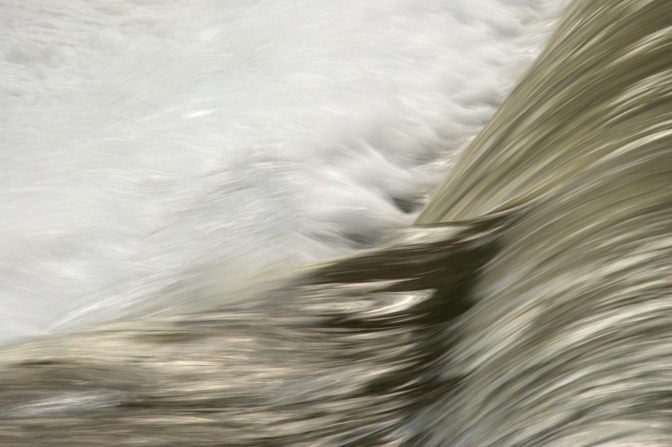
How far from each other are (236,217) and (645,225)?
3.43 feet

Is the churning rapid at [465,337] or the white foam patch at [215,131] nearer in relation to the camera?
the churning rapid at [465,337]

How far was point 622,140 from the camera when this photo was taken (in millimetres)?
1004

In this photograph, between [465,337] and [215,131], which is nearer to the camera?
[465,337]

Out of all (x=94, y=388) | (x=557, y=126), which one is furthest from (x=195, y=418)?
(x=557, y=126)

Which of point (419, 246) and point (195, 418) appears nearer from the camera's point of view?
point (195, 418)

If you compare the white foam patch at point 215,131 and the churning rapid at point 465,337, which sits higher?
the white foam patch at point 215,131

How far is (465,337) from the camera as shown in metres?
0.93

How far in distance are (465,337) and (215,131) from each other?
1.24 metres

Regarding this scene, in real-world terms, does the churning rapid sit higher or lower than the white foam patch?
lower

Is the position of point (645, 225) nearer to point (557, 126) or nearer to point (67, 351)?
point (557, 126)

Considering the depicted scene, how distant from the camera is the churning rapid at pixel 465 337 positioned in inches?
27.8

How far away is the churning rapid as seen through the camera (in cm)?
71

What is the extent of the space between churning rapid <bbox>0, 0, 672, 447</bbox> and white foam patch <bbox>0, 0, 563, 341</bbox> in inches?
11.7

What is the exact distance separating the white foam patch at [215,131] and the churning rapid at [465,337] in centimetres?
30
